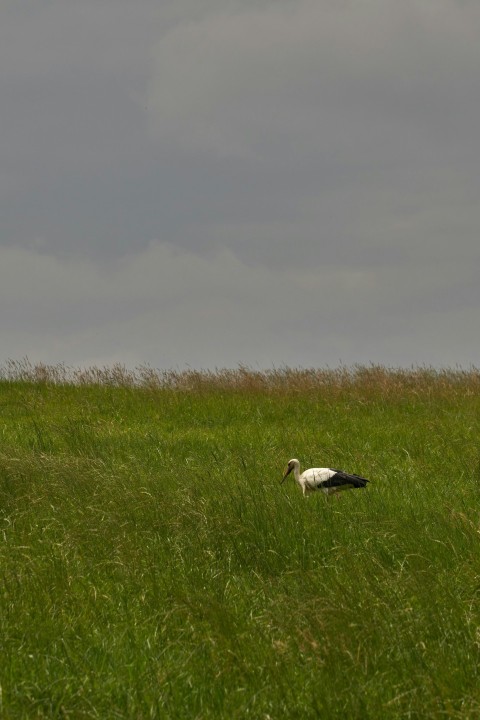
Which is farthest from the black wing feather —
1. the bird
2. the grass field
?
the grass field

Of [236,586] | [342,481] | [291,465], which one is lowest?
[236,586]

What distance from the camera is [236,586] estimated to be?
6676 millimetres

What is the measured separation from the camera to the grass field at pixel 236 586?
4.73 meters

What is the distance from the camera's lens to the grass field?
4727 mm

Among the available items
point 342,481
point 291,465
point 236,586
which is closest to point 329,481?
point 342,481

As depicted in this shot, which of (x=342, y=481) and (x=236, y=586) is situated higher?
(x=342, y=481)

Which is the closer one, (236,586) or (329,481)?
(236,586)

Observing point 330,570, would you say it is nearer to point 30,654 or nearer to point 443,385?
point 30,654

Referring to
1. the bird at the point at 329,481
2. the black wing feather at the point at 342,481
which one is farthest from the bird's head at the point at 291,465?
the black wing feather at the point at 342,481

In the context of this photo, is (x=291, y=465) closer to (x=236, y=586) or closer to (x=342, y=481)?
(x=342, y=481)

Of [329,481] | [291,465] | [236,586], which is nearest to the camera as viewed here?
[236,586]

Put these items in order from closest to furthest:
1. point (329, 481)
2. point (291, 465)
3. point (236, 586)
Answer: point (236, 586) < point (329, 481) < point (291, 465)

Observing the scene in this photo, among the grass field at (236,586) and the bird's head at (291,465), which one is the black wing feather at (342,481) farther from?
the bird's head at (291,465)

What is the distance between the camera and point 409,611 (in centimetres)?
554
